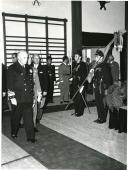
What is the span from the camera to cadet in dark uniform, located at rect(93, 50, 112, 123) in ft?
16.9

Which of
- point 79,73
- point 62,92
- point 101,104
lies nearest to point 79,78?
point 79,73

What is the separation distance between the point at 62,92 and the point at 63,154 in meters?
4.28

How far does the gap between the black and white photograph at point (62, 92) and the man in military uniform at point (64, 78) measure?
31 millimetres

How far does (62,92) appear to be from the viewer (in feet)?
25.9

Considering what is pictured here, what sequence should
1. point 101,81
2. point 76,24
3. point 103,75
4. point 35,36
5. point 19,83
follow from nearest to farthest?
point 19,83, point 103,75, point 101,81, point 35,36, point 76,24

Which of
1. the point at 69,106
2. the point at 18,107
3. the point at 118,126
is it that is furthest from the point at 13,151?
the point at 69,106

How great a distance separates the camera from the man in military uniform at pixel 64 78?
7691 millimetres

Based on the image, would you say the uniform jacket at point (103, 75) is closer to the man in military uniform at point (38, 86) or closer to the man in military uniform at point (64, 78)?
the man in military uniform at point (38, 86)

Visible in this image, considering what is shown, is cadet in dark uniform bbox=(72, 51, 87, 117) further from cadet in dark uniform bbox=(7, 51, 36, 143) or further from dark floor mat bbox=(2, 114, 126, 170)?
cadet in dark uniform bbox=(7, 51, 36, 143)

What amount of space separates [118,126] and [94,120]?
3.07ft

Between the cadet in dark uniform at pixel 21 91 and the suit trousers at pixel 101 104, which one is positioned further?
the suit trousers at pixel 101 104

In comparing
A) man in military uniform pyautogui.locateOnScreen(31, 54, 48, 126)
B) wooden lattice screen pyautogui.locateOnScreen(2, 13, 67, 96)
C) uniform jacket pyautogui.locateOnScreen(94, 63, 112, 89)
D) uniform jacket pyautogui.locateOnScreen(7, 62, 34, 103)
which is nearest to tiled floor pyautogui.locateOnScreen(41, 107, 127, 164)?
man in military uniform pyautogui.locateOnScreen(31, 54, 48, 126)

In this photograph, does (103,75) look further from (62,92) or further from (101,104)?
(62,92)

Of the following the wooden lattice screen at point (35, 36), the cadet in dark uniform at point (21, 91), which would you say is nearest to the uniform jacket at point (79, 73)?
the cadet in dark uniform at point (21, 91)
